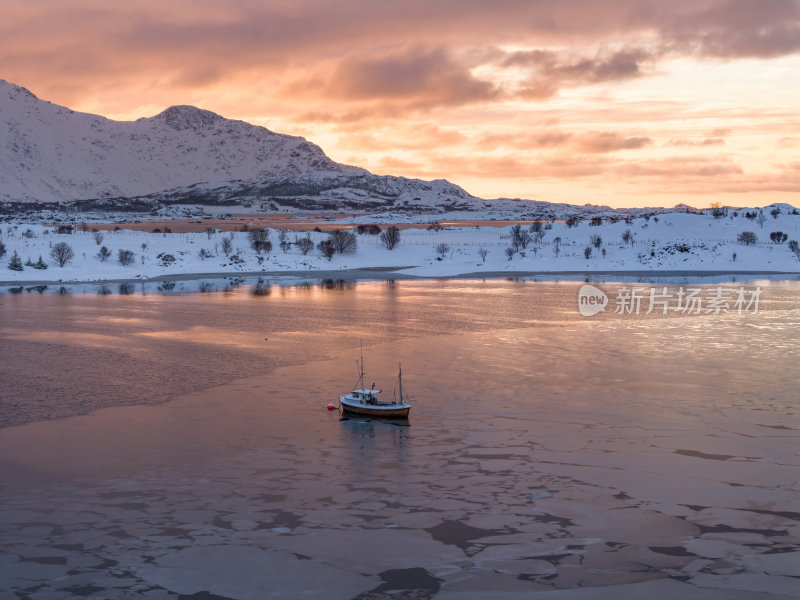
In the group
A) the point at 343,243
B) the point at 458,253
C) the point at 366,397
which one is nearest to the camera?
the point at 366,397

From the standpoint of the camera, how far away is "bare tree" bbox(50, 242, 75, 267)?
284 ft

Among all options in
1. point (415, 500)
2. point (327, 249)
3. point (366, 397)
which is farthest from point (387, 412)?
point (327, 249)

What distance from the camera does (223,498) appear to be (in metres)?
16.0

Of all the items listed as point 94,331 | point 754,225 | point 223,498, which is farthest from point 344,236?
point 223,498

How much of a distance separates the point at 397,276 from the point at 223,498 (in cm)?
7055

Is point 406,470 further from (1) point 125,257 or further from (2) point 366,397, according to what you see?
(1) point 125,257

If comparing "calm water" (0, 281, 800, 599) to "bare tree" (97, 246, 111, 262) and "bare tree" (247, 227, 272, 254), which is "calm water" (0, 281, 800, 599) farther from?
"bare tree" (247, 227, 272, 254)

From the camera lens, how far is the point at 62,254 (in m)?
87.4

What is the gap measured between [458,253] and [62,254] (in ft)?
166

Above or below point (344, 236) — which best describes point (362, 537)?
below

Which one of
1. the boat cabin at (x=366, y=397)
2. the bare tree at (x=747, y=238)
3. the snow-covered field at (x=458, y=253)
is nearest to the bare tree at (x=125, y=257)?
the snow-covered field at (x=458, y=253)

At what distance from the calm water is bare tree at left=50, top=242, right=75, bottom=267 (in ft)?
180

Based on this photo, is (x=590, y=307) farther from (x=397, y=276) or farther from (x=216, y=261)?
(x=216, y=261)

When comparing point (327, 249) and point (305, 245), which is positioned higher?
point (305, 245)
